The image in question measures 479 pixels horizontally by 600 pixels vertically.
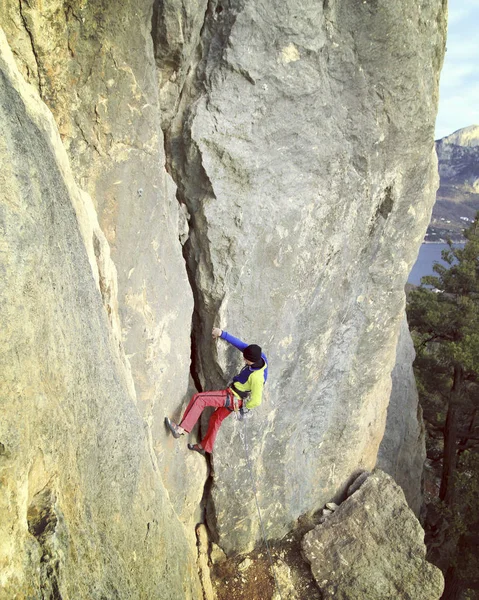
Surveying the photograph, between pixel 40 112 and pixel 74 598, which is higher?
pixel 40 112

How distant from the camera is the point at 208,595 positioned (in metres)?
6.24

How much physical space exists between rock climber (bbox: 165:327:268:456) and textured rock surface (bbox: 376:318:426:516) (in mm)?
5654

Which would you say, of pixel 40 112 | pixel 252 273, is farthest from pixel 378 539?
pixel 40 112

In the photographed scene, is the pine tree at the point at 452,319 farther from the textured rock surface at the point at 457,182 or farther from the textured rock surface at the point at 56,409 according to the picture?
the textured rock surface at the point at 457,182

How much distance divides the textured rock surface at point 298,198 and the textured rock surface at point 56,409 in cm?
267

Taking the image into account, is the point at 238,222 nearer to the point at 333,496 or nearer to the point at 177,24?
the point at 177,24

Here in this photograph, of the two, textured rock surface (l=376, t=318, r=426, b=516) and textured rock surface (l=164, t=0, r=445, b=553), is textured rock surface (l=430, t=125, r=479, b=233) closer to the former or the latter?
textured rock surface (l=376, t=318, r=426, b=516)

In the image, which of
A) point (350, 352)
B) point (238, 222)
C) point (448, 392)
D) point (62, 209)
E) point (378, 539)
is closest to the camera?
point (62, 209)

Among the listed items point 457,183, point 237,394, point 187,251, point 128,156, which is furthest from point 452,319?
point 457,183

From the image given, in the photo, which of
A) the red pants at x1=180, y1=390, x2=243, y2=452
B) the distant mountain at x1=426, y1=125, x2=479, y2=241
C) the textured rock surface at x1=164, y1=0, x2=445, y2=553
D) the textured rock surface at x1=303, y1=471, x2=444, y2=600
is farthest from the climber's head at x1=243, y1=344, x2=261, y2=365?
the distant mountain at x1=426, y1=125, x2=479, y2=241

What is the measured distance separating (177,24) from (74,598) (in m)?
5.85

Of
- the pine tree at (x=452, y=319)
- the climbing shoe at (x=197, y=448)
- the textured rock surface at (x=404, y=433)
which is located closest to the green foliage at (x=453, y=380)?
the pine tree at (x=452, y=319)

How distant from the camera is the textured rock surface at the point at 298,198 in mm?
5992

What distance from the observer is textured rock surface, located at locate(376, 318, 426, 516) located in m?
10.8
